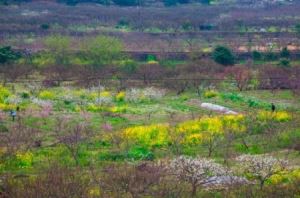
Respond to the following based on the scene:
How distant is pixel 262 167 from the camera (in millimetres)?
16625

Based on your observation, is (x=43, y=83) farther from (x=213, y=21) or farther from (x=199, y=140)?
(x=213, y=21)

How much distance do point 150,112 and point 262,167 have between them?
27.3 ft

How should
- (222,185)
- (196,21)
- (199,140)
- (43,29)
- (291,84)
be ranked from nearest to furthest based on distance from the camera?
(222,185), (199,140), (291,84), (43,29), (196,21)

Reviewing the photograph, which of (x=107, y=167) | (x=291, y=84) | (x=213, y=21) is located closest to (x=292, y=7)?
(x=213, y=21)

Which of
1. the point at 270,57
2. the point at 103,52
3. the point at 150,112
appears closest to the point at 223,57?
the point at 270,57

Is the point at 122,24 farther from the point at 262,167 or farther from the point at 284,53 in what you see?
the point at 262,167

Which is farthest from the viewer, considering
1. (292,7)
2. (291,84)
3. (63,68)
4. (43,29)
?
(292,7)

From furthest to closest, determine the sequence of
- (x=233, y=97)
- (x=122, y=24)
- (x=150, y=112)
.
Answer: (x=122, y=24) < (x=233, y=97) < (x=150, y=112)

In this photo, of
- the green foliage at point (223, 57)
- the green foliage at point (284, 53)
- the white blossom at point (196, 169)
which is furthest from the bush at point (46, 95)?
the green foliage at point (284, 53)

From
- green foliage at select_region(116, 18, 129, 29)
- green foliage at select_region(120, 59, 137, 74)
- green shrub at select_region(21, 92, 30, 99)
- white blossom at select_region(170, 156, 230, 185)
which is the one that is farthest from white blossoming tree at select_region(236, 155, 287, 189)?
green foliage at select_region(116, 18, 129, 29)

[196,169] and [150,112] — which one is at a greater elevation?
[196,169]

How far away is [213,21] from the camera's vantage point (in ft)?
173

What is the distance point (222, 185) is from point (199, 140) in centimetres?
419

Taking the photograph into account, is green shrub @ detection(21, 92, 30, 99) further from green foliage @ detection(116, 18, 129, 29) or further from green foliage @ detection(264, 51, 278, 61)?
green foliage @ detection(116, 18, 129, 29)
